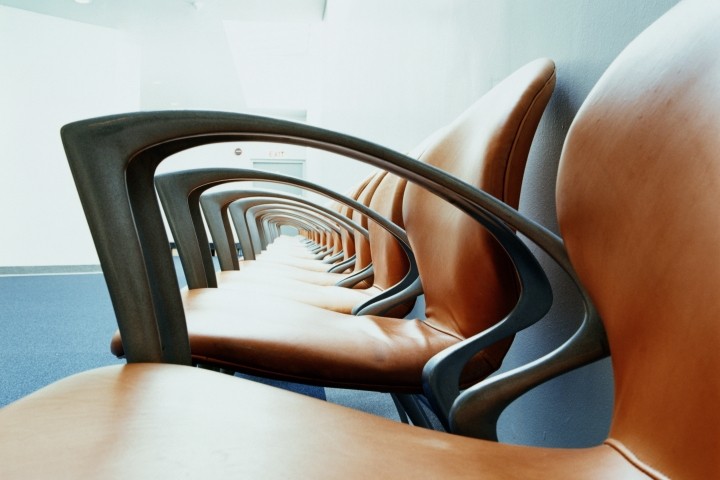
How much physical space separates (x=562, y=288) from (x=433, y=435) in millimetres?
429

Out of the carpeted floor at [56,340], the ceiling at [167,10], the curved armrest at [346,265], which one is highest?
the ceiling at [167,10]

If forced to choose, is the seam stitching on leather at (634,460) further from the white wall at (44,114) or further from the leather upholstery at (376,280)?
the white wall at (44,114)

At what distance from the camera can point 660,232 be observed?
35cm

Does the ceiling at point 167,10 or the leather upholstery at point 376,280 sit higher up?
the ceiling at point 167,10

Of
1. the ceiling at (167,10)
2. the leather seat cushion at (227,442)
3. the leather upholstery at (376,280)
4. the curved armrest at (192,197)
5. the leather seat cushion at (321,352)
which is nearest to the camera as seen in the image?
the leather seat cushion at (227,442)

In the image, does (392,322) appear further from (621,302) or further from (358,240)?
(358,240)

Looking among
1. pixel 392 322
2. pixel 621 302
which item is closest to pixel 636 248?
pixel 621 302

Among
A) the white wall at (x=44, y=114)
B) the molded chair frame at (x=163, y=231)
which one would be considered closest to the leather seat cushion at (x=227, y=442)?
the molded chair frame at (x=163, y=231)

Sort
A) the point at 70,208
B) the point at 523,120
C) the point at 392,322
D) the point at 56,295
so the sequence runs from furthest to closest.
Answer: the point at 70,208 → the point at 56,295 → the point at 392,322 → the point at 523,120

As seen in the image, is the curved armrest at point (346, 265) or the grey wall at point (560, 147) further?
the curved armrest at point (346, 265)

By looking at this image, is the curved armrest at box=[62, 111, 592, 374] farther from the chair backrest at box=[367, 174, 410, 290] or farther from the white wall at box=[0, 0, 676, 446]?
the chair backrest at box=[367, 174, 410, 290]

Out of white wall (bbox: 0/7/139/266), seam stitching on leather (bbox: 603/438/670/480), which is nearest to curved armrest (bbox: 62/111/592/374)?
seam stitching on leather (bbox: 603/438/670/480)

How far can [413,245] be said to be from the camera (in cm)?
94

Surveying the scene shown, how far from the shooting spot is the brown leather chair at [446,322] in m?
0.63
